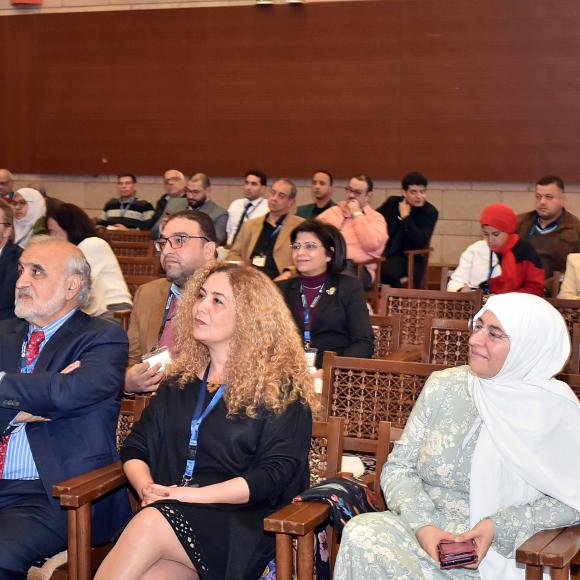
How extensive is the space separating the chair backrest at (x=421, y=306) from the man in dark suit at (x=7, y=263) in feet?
6.41

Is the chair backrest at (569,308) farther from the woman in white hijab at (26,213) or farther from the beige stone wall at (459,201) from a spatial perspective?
the woman in white hijab at (26,213)

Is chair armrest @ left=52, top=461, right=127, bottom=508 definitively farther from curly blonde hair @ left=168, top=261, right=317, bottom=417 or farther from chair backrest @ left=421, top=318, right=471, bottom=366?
chair backrest @ left=421, top=318, right=471, bottom=366

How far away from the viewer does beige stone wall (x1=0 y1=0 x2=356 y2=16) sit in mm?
10820

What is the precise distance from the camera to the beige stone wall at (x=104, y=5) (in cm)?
1082

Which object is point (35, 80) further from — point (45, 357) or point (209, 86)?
point (45, 357)

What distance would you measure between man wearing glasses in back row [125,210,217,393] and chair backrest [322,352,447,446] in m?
0.84

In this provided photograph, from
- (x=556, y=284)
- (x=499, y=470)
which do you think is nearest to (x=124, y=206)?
(x=556, y=284)

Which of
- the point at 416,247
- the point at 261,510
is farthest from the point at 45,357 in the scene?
the point at 416,247

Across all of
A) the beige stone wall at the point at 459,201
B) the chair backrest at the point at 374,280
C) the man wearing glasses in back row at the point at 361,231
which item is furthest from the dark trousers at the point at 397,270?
the beige stone wall at the point at 459,201

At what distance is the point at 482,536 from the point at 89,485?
114 centimetres

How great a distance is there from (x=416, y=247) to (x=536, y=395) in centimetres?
598

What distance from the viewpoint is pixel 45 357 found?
3.10 metres

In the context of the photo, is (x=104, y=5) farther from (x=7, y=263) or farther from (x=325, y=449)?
(x=325, y=449)

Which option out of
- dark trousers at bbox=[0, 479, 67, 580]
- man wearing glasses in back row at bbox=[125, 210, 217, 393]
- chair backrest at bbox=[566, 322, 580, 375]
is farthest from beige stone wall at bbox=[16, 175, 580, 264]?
dark trousers at bbox=[0, 479, 67, 580]
